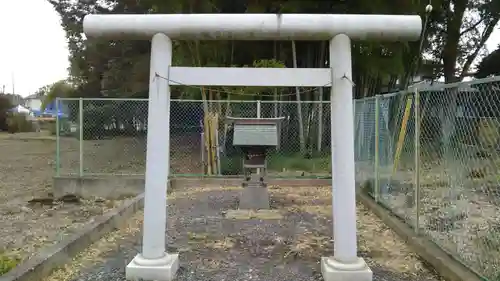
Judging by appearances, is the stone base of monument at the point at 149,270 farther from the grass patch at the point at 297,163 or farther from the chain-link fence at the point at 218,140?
the grass patch at the point at 297,163

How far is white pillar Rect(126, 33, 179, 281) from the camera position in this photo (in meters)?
4.04

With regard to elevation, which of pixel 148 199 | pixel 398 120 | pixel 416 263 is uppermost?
pixel 398 120

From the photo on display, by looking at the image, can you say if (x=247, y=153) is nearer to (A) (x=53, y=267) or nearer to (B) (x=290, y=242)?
(B) (x=290, y=242)

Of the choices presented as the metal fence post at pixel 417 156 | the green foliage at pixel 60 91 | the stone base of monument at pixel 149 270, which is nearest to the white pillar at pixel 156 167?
the stone base of monument at pixel 149 270

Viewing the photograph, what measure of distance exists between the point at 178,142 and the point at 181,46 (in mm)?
2535

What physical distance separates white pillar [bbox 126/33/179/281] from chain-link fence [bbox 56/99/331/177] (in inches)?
236

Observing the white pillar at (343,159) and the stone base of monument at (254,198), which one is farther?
the stone base of monument at (254,198)

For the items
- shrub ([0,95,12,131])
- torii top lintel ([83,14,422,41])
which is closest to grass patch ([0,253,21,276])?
torii top lintel ([83,14,422,41])

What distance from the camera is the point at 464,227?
522 cm

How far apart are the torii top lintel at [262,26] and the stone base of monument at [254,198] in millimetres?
3679

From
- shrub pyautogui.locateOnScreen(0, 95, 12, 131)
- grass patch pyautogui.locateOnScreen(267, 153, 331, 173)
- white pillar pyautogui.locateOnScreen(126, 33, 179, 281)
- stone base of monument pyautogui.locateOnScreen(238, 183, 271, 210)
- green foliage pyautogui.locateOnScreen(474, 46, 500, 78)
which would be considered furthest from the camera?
shrub pyautogui.locateOnScreen(0, 95, 12, 131)

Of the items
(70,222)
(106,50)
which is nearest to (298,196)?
(70,222)

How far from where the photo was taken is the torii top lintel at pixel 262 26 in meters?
4.00

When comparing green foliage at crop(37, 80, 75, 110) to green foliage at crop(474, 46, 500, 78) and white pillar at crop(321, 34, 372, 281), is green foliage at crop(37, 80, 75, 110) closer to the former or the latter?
green foliage at crop(474, 46, 500, 78)
